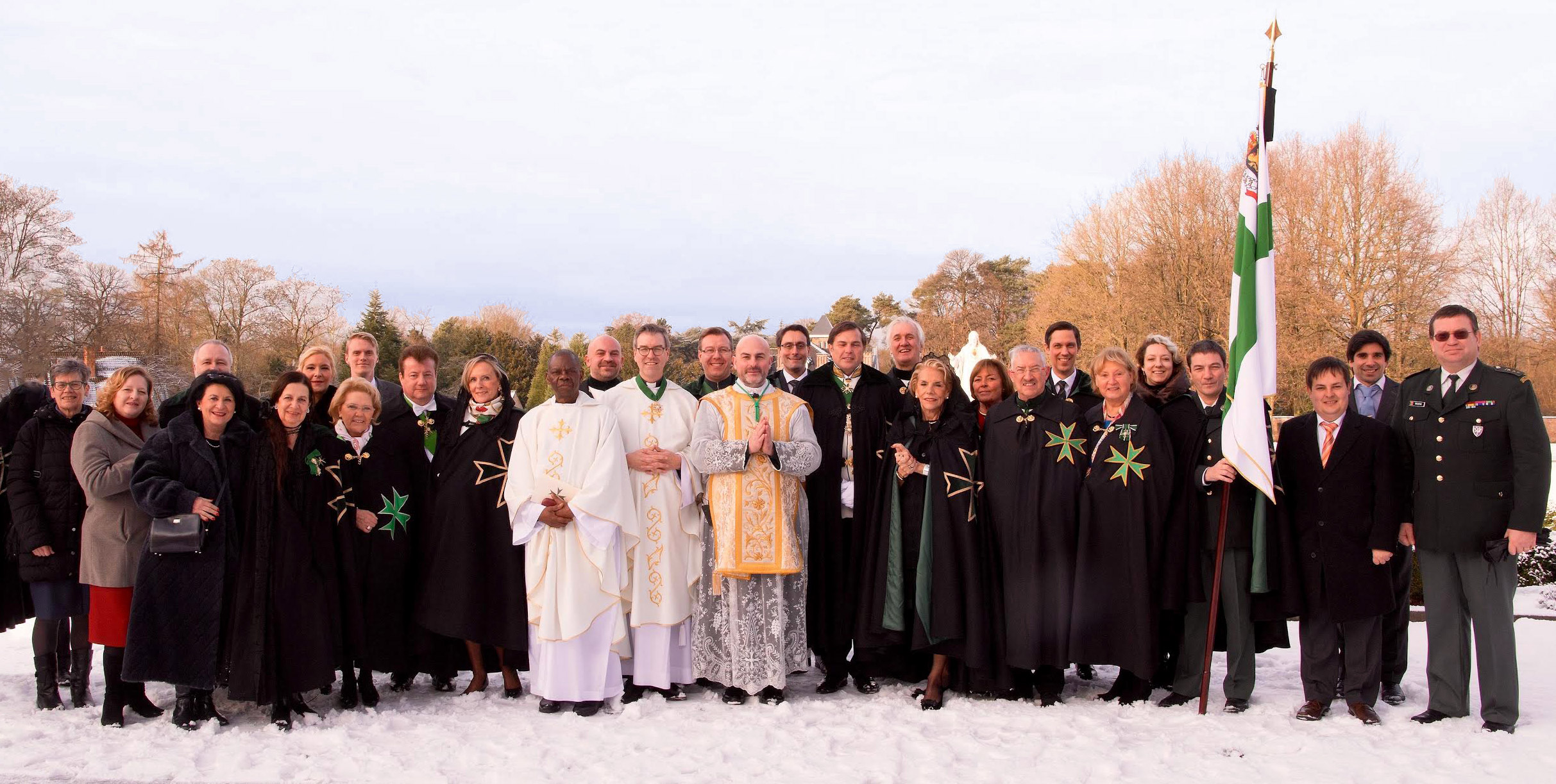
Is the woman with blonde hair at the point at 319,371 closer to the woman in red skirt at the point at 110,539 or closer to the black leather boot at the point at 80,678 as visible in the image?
the woman in red skirt at the point at 110,539

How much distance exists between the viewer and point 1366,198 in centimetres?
2164

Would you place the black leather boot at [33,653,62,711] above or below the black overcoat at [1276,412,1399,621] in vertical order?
below

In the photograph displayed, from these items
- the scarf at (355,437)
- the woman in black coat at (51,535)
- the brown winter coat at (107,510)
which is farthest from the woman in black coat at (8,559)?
the scarf at (355,437)

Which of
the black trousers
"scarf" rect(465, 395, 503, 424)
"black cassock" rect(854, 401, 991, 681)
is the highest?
"scarf" rect(465, 395, 503, 424)

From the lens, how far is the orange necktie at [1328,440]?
17.2ft

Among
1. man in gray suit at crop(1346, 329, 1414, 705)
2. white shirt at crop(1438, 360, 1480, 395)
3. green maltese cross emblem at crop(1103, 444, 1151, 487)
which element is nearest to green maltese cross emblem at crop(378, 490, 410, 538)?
green maltese cross emblem at crop(1103, 444, 1151, 487)

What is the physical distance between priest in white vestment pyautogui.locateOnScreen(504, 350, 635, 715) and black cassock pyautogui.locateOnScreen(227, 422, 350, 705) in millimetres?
1012

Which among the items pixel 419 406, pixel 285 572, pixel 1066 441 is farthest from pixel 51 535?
pixel 1066 441

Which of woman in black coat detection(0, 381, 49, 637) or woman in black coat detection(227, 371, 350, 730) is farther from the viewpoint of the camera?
woman in black coat detection(0, 381, 49, 637)

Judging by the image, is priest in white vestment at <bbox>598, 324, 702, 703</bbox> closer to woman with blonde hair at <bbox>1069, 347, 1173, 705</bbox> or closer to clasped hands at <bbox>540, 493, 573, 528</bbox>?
clasped hands at <bbox>540, 493, 573, 528</bbox>

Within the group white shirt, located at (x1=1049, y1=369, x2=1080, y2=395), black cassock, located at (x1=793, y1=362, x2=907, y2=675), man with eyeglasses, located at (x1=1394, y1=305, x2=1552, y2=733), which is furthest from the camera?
white shirt, located at (x1=1049, y1=369, x2=1080, y2=395)

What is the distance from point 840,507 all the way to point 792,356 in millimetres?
992

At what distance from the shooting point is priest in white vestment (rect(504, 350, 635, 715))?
5469 millimetres

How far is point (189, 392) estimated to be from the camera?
5.25 metres
